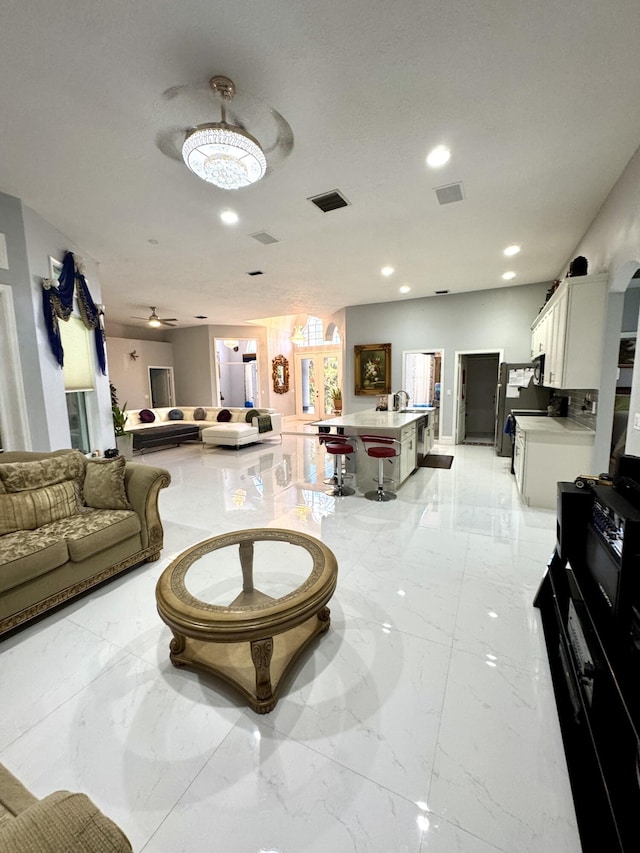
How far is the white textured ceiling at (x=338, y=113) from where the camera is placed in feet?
5.65

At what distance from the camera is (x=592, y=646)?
4.02ft

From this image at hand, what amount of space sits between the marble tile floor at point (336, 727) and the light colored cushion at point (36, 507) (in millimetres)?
647

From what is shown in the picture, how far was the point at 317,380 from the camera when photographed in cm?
1201

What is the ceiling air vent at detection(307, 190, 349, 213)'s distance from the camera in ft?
10.9

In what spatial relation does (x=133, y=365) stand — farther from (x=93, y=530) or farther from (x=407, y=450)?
(x=93, y=530)

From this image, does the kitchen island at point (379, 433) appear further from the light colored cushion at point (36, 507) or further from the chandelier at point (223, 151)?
the chandelier at point (223, 151)

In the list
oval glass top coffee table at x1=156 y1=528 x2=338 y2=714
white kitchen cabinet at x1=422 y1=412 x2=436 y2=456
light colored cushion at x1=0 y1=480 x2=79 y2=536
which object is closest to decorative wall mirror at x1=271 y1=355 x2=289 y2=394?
white kitchen cabinet at x1=422 y1=412 x2=436 y2=456

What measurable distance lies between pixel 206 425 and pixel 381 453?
5.84 metres

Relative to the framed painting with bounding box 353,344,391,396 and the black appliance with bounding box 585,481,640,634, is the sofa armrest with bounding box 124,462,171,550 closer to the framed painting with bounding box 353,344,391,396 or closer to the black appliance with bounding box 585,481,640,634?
the black appliance with bounding box 585,481,640,634

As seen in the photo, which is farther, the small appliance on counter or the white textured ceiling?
the small appliance on counter

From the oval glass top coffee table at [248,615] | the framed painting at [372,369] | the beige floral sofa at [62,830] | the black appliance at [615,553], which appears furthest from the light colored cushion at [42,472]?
the framed painting at [372,369]

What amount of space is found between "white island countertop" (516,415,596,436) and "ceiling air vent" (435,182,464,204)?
8.28 ft

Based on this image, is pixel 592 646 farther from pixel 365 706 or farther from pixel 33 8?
pixel 33 8

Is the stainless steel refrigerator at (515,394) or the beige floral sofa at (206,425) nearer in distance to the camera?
the stainless steel refrigerator at (515,394)
